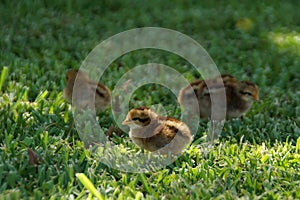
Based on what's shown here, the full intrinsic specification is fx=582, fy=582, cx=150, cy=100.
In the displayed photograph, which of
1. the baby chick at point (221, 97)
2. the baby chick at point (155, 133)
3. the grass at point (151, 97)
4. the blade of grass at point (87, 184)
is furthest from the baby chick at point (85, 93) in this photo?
the blade of grass at point (87, 184)

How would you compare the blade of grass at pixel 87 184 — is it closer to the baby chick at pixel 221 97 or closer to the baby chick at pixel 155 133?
the baby chick at pixel 155 133

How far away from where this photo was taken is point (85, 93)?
545 cm

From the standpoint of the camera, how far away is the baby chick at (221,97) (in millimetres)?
5457

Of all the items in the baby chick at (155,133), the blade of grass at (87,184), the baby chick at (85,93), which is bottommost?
the blade of grass at (87,184)

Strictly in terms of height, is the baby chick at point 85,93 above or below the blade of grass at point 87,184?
above

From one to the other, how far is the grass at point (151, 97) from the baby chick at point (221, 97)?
0.13m

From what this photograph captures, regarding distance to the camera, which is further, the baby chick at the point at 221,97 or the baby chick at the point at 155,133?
the baby chick at the point at 221,97

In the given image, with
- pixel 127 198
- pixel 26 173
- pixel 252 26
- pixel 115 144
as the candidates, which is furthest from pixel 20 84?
pixel 252 26

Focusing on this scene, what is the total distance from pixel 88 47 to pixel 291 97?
2.67 meters

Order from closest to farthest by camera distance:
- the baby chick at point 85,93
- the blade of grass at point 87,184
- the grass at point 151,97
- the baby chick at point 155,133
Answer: the blade of grass at point 87,184, the grass at point 151,97, the baby chick at point 155,133, the baby chick at point 85,93

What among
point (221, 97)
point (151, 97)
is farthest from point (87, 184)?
point (151, 97)

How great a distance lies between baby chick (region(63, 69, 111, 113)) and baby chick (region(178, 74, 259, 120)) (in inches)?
29.2

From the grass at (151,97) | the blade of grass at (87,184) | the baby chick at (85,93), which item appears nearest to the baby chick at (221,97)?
the grass at (151,97)

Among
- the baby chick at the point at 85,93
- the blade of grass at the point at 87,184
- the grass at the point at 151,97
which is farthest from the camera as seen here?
the baby chick at the point at 85,93
